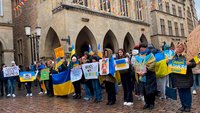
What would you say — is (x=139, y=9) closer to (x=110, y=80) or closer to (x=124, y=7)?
(x=124, y=7)

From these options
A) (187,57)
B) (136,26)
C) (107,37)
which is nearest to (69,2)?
(107,37)

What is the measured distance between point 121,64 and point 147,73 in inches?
51.5

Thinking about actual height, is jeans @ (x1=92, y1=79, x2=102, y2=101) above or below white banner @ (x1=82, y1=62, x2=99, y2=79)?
below

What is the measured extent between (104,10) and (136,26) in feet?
17.1

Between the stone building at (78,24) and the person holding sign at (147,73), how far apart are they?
12328 millimetres

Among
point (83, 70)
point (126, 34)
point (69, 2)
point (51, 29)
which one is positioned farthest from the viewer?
point (126, 34)

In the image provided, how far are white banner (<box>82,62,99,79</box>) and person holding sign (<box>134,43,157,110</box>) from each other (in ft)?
7.59

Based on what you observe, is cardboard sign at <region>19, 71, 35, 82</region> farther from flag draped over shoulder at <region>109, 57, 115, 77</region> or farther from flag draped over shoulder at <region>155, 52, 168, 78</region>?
flag draped over shoulder at <region>155, 52, 168, 78</region>

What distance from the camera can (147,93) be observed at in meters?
6.32

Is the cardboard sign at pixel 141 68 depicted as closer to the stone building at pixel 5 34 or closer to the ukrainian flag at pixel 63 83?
the ukrainian flag at pixel 63 83

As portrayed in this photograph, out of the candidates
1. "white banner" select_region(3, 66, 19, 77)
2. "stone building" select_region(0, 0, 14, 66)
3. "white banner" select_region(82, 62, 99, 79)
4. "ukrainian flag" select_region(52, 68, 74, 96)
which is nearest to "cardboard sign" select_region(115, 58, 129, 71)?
"white banner" select_region(82, 62, 99, 79)

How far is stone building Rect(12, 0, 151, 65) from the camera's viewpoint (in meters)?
19.0

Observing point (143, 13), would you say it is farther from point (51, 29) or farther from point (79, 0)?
point (51, 29)

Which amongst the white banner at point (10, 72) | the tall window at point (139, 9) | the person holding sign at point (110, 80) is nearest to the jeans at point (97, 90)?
the person holding sign at point (110, 80)
